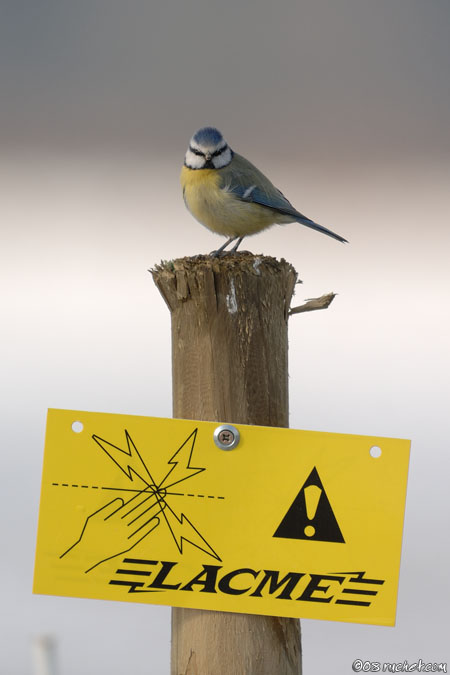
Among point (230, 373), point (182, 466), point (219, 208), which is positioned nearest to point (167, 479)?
point (182, 466)

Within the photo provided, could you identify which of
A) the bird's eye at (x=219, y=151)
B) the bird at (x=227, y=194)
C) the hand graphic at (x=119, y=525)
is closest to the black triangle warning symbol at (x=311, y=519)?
the hand graphic at (x=119, y=525)

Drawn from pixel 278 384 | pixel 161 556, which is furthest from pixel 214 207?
pixel 161 556

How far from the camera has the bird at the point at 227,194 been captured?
120 cm

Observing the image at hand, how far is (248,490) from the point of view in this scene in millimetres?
740

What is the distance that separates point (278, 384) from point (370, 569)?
0.20 meters

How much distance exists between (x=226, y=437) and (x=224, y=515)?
77 mm

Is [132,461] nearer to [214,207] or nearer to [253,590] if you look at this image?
[253,590]

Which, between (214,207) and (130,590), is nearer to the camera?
(130,590)

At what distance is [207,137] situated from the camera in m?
1.16

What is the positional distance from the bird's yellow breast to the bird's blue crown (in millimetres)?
61

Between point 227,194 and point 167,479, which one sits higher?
point 227,194

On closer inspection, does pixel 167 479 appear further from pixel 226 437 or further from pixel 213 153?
pixel 213 153

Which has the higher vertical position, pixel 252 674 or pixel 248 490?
pixel 248 490

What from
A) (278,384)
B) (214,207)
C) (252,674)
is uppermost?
(214,207)
